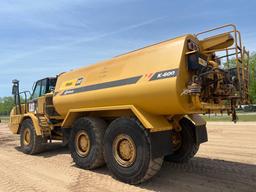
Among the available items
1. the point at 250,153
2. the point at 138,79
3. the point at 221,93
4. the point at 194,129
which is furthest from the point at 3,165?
the point at 250,153

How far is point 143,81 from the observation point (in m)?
5.80

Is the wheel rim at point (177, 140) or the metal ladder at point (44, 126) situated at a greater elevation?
the metal ladder at point (44, 126)

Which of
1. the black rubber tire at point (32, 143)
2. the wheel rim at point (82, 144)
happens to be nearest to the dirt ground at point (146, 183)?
the wheel rim at point (82, 144)

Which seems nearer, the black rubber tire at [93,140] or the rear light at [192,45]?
the rear light at [192,45]

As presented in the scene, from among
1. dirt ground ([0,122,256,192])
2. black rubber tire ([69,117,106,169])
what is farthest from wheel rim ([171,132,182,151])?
black rubber tire ([69,117,106,169])

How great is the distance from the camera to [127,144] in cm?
596

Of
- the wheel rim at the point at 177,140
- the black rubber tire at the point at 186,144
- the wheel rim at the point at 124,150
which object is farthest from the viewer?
the wheel rim at the point at 177,140

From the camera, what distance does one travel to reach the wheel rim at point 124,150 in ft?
19.1

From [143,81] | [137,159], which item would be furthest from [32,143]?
[143,81]

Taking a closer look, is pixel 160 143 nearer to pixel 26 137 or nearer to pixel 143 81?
pixel 143 81

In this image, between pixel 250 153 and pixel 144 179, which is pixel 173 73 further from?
pixel 250 153

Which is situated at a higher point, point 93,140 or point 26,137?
point 93,140

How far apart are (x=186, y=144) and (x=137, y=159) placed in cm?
213

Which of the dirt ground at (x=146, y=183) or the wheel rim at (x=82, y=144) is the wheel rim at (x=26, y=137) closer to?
the dirt ground at (x=146, y=183)
